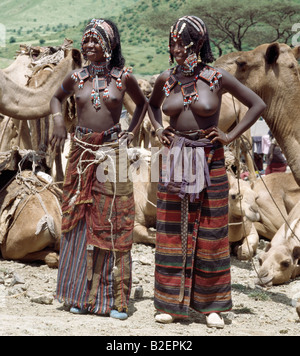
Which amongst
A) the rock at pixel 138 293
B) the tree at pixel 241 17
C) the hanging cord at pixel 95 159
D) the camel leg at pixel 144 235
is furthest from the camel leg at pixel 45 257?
the tree at pixel 241 17

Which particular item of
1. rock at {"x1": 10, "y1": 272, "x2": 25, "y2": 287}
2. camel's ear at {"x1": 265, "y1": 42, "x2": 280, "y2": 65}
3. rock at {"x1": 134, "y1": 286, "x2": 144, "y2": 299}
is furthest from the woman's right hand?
rock at {"x1": 10, "y1": 272, "x2": 25, "y2": 287}

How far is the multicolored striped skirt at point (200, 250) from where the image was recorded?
15.6ft

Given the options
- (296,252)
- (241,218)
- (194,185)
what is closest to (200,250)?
(194,185)

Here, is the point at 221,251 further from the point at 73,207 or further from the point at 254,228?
the point at 254,228

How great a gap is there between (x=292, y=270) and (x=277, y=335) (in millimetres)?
2154

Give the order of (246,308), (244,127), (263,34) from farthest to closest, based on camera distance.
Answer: (263,34) < (246,308) < (244,127)

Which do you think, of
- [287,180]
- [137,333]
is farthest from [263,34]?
[137,333]

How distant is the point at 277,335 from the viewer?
4.61 meters

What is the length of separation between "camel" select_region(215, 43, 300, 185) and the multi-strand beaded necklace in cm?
124

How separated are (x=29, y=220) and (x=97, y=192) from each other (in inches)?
89.6

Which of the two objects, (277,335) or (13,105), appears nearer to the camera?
(277,335)

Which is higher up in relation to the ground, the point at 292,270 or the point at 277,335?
the point at 277,335

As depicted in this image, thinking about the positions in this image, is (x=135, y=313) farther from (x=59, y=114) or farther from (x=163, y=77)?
(x=163, y=77)

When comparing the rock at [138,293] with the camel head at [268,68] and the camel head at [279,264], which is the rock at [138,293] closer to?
the camel head at [279,264]
